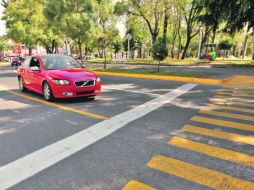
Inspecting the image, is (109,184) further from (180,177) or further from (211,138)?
(211,138)

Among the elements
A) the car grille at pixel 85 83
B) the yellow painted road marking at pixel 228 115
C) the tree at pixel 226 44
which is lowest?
the yellow painted road marking at pixel 228 115

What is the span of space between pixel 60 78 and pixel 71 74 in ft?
1.25

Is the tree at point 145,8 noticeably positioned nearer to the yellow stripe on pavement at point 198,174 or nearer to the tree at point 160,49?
the tree at point 160,49

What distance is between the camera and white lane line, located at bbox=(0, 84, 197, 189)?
361 centimetres

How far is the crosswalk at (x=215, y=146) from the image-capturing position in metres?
3.37

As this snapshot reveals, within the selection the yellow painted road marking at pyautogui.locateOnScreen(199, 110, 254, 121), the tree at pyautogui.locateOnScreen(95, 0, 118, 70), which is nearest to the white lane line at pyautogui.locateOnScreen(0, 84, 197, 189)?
the yellow painted road marking at pyautogui.locateOnScreen(199, 110, 254, 121)

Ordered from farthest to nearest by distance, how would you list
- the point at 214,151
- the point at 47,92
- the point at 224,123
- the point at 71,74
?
the point at 47,92 → the point at 71,74 → the point at 224,123 → the point at 214,151

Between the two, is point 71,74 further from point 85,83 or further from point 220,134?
point 220,134

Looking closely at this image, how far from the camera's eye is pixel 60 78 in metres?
8.12

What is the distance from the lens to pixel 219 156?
4.16 m

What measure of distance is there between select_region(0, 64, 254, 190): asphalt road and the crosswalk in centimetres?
1

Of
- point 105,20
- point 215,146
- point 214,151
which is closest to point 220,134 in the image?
point 215,146

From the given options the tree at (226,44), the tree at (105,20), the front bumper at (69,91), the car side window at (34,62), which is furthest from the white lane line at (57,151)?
the tree at (226,44)

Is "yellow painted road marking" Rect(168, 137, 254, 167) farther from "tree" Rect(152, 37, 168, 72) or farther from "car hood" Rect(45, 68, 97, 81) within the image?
"tree" Rect(152, 37, 168, 72)
